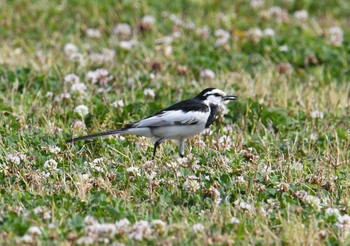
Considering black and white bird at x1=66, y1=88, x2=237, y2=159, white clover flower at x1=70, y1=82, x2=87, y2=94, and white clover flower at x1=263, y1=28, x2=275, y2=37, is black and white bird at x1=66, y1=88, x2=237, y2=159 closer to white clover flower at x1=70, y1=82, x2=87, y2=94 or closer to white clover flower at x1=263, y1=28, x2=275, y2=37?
white clover flower at x1=70, y1=82, x2=87, y2=94

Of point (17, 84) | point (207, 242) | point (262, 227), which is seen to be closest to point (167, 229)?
point (207, 242)

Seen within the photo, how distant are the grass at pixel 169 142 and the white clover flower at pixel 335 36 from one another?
0.08 metres

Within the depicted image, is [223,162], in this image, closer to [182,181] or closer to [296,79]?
[182,181]

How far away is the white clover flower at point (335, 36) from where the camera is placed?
1389cm

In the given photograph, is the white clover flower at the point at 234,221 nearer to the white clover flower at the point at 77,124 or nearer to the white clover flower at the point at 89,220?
the white clover flower at the point at 89,220

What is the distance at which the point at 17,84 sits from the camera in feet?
35.6

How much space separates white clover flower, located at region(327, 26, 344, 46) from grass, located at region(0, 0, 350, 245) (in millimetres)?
80

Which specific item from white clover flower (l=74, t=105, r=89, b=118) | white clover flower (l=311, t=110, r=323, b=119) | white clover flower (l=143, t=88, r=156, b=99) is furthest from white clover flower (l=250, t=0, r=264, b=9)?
white clover flower (l=74, t=105, r=89, b=118)

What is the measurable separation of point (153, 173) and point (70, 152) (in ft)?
3.55

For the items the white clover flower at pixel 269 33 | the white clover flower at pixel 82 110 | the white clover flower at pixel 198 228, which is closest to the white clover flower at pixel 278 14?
the white clover flower at pixel 269 33

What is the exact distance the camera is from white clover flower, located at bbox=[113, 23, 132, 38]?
13867mm

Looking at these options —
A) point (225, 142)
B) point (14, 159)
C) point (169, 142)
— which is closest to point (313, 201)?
point (225, 142)

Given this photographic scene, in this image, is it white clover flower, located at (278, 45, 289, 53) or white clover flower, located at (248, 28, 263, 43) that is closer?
white clover flower, located at (278, 45, 289, 53)

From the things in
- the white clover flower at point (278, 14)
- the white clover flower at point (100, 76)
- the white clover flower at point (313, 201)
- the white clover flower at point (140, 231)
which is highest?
the white clover flower at point (278, 14)
